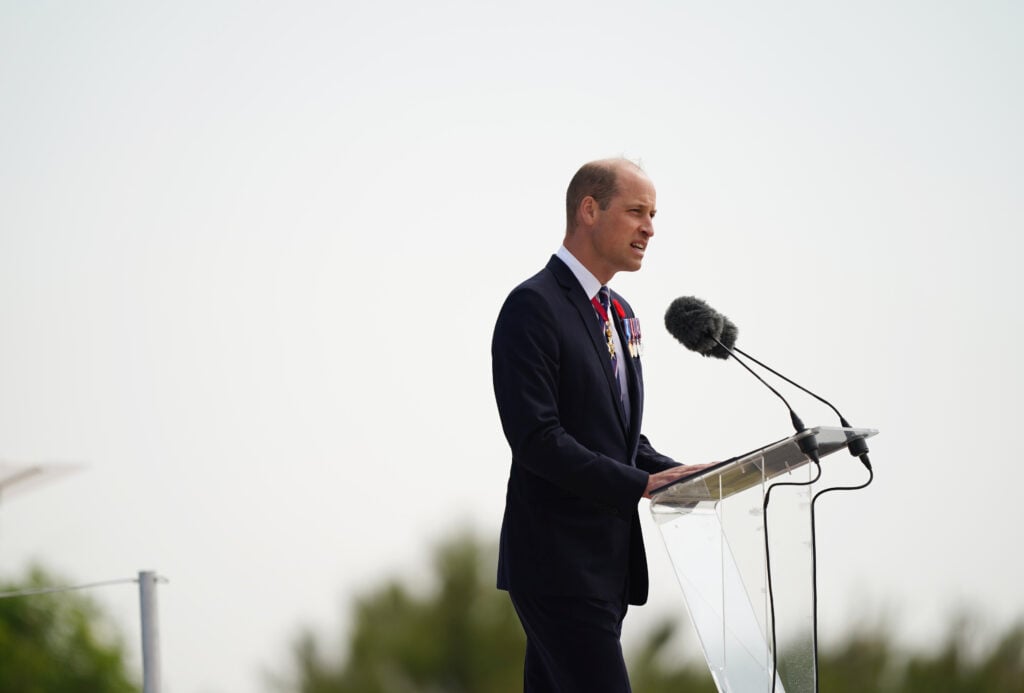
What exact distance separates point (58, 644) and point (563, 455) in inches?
484

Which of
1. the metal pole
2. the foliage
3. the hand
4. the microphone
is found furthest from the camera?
the foliage

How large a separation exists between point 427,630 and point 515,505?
6951 mm

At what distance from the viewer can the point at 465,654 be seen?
29.4ft

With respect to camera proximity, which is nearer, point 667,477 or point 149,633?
point 667,477

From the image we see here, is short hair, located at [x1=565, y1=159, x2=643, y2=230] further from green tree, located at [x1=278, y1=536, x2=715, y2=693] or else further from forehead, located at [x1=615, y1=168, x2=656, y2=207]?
green tree, located at [x1=278, y1=536, x2=715, y2=693]

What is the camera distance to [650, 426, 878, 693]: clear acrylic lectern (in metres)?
2.18

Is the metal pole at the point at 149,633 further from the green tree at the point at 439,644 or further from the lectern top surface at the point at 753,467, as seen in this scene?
the green tree at the point at 439,644

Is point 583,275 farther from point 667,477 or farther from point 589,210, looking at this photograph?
point 667,477

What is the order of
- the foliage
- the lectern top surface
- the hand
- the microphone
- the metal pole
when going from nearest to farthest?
the lectern top surface
the hand
the microphone
the metal pole
the foliage

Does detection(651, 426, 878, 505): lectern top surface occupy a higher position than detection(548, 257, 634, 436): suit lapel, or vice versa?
detection(548, 257, 634, 436): suit lapel

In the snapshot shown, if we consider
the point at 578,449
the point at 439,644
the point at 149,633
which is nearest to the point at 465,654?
the point at 439,644

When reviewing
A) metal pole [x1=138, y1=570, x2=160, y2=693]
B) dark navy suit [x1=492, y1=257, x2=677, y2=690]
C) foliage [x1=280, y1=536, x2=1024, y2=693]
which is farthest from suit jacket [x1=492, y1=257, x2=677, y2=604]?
foliage [x1=280, y1=536, x2=1024, y2=693]

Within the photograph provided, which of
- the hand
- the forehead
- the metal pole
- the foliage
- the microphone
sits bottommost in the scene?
the foliage

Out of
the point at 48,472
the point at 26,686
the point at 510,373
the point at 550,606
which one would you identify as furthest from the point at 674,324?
the point at 26,686
